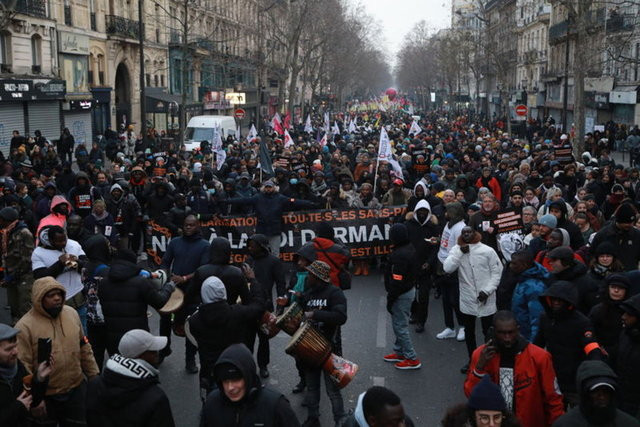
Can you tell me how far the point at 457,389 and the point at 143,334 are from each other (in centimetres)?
408

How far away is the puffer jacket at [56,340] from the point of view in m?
5.32

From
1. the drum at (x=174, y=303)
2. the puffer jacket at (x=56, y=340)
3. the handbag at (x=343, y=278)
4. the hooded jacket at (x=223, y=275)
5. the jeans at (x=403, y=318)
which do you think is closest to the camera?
the puffer jacket at (x=56, y=340)

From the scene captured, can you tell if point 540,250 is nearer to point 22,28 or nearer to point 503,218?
point 503,218

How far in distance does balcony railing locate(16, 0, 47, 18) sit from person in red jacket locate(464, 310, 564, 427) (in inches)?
1127

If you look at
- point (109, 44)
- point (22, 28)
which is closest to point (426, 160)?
point (22, 28)

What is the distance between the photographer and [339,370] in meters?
6.27

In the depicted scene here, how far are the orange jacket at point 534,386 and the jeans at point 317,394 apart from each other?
1.68m

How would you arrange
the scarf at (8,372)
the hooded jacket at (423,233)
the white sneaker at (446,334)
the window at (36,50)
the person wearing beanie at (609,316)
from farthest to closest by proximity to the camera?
the window at (36,50)
the hooded jacket at (423,233)
the white sneaker at (446,334)
the person wearing beanie at (609,316)
the scarf at (8,372)

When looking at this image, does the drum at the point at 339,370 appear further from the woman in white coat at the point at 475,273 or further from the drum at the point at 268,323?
the woman in white coat at the point at 475,273

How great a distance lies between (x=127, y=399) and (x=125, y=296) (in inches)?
94.6

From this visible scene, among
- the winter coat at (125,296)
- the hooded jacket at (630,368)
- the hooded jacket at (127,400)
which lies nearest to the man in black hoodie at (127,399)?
the hooded jacket at (127,400)

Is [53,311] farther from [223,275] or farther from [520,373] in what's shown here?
[520,373]

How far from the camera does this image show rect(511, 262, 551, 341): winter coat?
663 centimetres

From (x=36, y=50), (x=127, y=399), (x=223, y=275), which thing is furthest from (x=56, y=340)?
(x=36, y=50)
